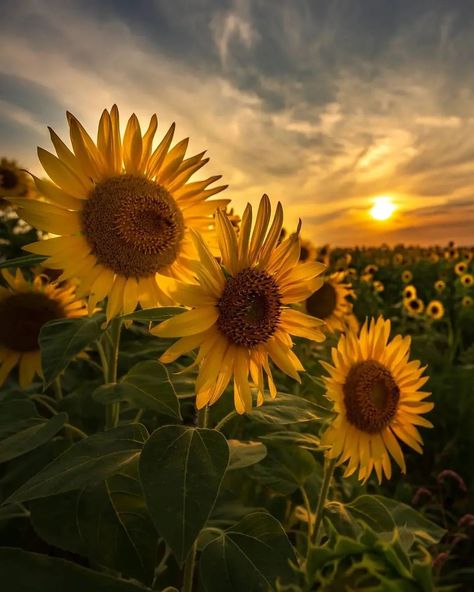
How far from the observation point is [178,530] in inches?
41.5

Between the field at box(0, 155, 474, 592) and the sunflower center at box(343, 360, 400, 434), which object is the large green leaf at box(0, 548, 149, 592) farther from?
the sunflower center at box(343, 360, 400, 434)

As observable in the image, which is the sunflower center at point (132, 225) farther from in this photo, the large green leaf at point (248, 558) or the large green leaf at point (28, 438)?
the large green leaf at point (248, 558)

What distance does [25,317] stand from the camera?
89.7 inches

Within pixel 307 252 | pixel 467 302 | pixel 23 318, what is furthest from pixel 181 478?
pixel 467 302

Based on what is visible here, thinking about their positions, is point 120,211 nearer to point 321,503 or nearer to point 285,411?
point 285,411

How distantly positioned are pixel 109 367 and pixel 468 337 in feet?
19.5

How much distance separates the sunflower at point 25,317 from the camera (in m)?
2.24

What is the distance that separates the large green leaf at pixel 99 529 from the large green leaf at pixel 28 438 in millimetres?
166

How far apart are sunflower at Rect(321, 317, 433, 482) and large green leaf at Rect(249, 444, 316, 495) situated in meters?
0.14

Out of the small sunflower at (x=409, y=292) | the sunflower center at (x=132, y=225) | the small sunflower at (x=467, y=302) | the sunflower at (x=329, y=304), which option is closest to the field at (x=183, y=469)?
the sunflower center at (x=132, y=225)

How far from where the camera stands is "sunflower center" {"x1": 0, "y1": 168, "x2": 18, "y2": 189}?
4.86m

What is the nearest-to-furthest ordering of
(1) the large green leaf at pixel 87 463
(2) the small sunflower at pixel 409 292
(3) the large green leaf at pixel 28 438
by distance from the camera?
1. (1) the large green leaf at pixel 87 463
2. (3) the large green leaf at pixel 28 438
3. (2) the small sunflower at pixel 409 292

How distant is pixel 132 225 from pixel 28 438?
0.64 m

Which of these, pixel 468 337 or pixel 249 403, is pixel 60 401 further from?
pixel 468 337
